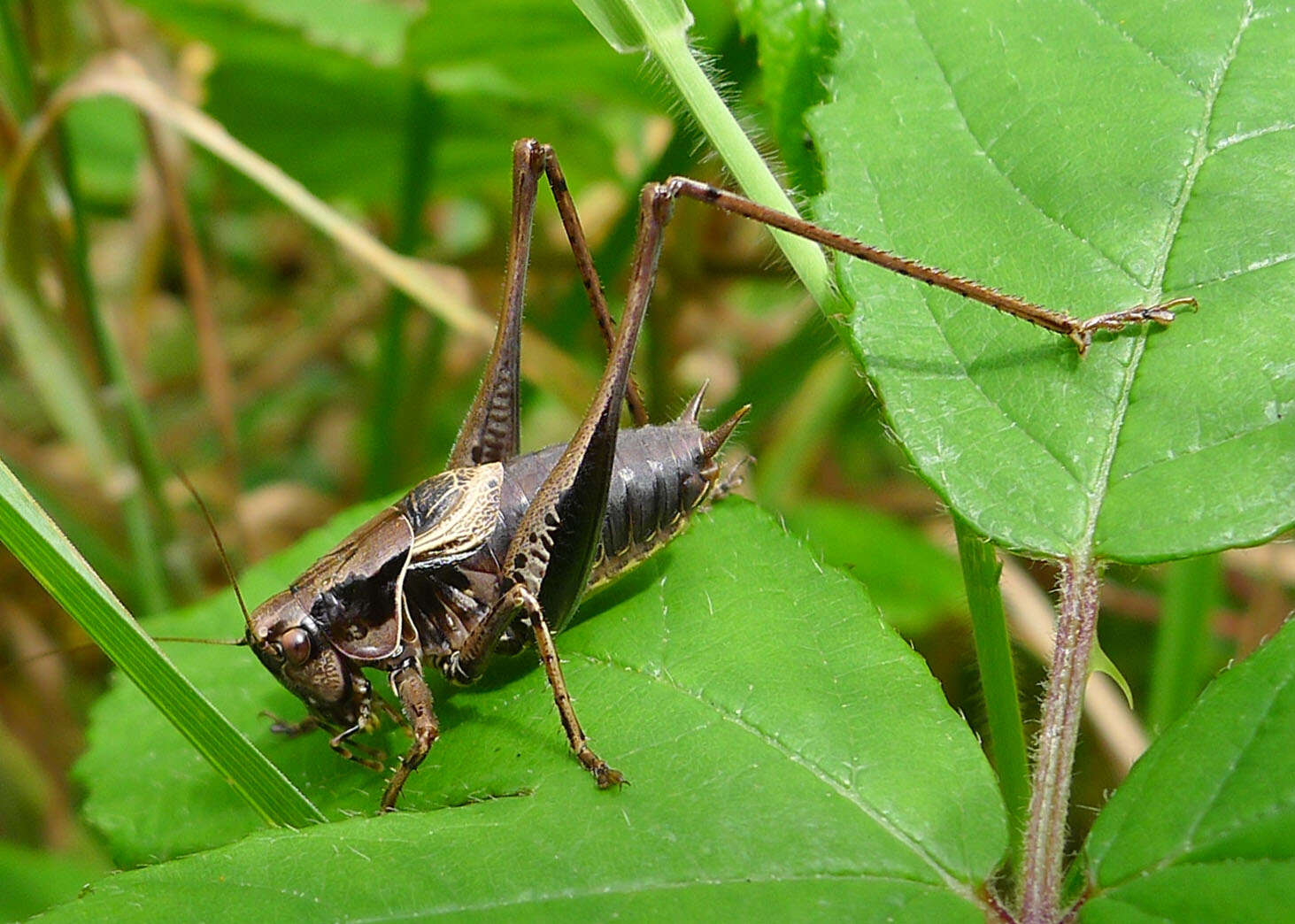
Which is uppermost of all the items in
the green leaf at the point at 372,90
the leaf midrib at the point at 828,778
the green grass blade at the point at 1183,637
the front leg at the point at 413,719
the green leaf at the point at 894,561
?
the green leaf at the point at 372,90

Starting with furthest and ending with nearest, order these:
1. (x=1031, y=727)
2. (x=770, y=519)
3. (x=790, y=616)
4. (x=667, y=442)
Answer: (x=1031, y=727) < (x=667, y=442) < (x=770, y=519) < (x=790, y=616)

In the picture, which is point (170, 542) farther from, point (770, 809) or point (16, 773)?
point (770, 809)

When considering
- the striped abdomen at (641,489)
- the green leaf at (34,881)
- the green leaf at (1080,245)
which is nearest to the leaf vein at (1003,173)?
the green leaf at (1080,245)

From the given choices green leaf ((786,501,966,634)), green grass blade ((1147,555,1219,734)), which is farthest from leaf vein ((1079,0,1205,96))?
green leaf ((786,501,966,634))

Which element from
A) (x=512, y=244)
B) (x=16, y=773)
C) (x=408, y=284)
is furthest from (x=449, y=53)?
(x=16, y=773)

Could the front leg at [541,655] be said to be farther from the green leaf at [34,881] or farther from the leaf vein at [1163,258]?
the green leaf at [34,881]

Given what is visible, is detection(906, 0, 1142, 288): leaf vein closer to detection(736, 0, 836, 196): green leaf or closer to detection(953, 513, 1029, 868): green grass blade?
detection(736, 0, 836, 196): green leaf
